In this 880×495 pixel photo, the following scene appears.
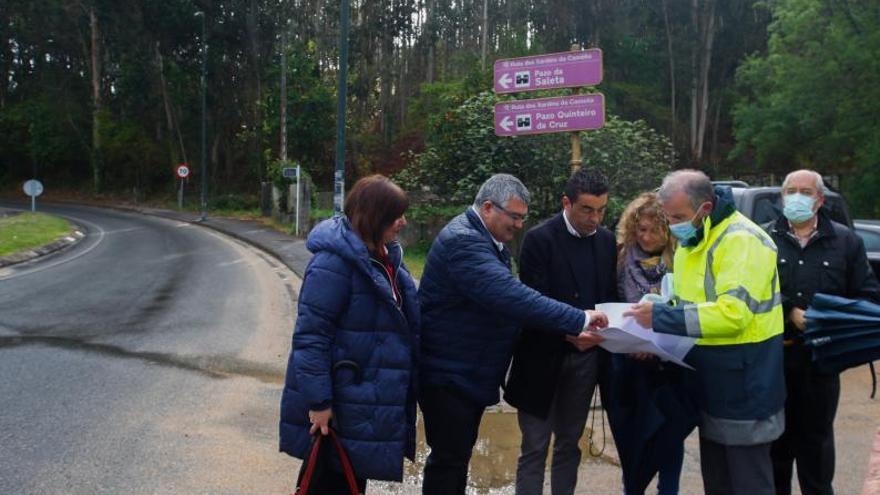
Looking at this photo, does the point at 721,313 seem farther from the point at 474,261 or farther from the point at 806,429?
the point at 806,429

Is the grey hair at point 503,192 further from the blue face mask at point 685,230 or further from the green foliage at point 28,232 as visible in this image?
the green foliage at point 28,232

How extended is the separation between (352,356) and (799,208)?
2388 millimetres

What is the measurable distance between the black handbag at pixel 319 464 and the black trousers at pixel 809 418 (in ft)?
7.27

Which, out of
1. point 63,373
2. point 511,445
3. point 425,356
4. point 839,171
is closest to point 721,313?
point 425,356

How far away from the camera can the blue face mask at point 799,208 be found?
147 inches

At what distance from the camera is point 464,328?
3.32 m

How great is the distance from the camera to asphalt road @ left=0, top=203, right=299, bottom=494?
14.8 ft

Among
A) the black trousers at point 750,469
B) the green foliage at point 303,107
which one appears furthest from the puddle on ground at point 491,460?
the green foliage at point 303,107

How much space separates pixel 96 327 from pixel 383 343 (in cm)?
737

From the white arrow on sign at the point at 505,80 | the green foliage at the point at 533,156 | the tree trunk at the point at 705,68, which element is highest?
the tree trunk at the point at 705,68

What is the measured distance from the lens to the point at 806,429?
3.72m

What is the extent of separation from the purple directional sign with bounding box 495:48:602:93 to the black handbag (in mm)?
6210

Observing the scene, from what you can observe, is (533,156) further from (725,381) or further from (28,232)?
(28,232)

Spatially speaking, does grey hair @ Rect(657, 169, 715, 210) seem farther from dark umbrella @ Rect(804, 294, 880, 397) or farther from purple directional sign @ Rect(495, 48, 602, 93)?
purple directional sign @ Rect(495, 48, 602, 93)
